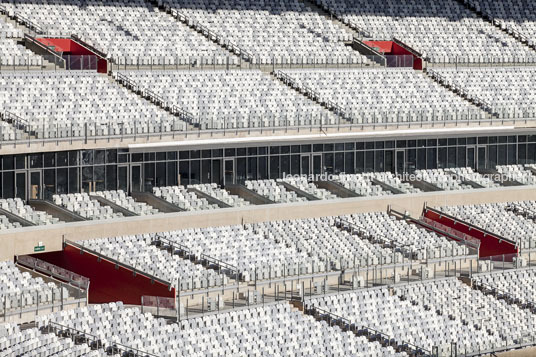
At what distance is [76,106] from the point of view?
4769cm

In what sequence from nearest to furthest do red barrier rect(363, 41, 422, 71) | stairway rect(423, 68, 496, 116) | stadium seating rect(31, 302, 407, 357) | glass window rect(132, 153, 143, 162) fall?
stadium seating rect(31, 302, 407, 357)
glass window rect(132, 153, 143, 162)
stairway rect(423, 68, 496, 116)
red barrier rect(363, 41, 422, 71)

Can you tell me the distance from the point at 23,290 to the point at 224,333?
656 cm

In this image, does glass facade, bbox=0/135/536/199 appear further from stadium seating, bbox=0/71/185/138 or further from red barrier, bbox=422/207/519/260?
red barrier, bbox=422/207/519/260

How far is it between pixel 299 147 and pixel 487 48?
17.3 m

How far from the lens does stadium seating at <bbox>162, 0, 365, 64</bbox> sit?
58750 millimetres

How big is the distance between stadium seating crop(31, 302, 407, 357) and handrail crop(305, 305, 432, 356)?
1.48 ft

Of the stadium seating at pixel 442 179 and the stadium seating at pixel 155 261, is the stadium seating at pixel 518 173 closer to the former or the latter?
the stadium seating at pixel 442 179

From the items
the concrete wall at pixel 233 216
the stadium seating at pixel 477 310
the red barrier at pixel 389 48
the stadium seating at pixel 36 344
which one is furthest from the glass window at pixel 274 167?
the stadium seating at pixel 36 344

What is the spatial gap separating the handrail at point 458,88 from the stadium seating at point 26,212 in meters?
24.0

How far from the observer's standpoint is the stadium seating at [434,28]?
2516 inches

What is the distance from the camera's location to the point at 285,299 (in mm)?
41375

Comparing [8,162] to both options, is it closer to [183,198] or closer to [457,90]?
[183,198]

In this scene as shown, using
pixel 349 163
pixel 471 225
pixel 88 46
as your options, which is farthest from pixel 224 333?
pixel 88 46

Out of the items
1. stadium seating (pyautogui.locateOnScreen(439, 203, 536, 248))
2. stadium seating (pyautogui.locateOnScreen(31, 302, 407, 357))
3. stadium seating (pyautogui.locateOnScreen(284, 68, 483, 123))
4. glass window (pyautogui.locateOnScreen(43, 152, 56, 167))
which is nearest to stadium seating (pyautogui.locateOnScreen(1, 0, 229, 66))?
stadium seating (pyautogui.locateOnScreen(284, 68, 483, 123))
